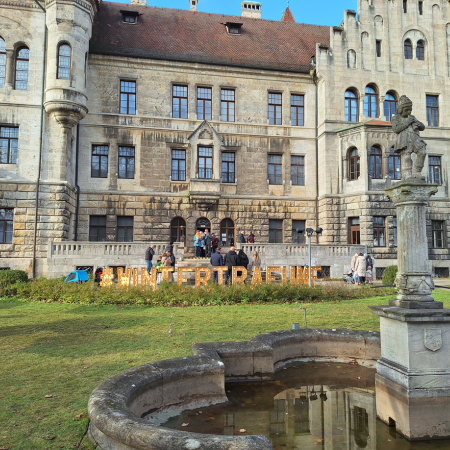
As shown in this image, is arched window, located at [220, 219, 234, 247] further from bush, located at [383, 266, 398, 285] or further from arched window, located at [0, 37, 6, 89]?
arched window, located at [0, 37, 6, 89]

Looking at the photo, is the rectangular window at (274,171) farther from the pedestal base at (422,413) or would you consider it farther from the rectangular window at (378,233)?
the pedestal base at (422,413)

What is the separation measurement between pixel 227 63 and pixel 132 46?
6.39 m

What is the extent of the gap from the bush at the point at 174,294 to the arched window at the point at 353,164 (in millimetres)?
12928

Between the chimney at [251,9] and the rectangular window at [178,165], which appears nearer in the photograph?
the rectangular window at [178,165]

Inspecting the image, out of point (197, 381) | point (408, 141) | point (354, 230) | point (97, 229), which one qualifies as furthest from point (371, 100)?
point (197, 381)

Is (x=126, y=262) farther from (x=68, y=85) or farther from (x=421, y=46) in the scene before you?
(x=421, y=46)

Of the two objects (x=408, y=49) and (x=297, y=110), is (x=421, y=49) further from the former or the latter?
(x=297, y=110)

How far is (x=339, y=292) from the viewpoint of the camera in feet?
51.1

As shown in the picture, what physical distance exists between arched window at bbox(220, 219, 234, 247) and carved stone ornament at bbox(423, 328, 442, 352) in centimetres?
2233

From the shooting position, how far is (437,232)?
89.9 feet

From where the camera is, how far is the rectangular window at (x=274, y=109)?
28188 millimetres

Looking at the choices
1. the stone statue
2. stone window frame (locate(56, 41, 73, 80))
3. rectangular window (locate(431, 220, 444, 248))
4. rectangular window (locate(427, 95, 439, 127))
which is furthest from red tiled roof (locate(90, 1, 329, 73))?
the stone statue

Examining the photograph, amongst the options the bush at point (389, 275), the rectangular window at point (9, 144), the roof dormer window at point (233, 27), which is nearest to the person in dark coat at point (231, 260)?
the bush at point (389, 275)

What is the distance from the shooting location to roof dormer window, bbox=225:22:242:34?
30.5 metres
